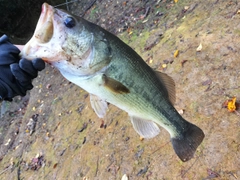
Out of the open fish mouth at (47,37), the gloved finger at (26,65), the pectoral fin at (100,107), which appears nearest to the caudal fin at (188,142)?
the pectoral fin at (100,107)

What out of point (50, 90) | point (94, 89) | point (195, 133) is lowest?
point (50, 90)

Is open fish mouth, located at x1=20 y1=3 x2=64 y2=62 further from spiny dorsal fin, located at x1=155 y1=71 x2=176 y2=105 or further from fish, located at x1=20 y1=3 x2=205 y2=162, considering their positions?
spiny dorsal fin, located at x1=155 y1=71 x2=176 y2=105

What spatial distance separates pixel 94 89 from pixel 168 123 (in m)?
0.77

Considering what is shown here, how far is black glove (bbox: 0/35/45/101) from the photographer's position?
7.36ft

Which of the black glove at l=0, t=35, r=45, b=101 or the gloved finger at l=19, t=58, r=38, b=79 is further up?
the gloved finger at l=19, t=58, r=38, b=79

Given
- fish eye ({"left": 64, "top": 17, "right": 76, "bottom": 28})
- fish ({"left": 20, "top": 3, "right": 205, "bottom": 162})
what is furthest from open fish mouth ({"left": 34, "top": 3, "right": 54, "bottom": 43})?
fish eye ({"left": 64, "top": 17, "right": 76, "bottom": 28})

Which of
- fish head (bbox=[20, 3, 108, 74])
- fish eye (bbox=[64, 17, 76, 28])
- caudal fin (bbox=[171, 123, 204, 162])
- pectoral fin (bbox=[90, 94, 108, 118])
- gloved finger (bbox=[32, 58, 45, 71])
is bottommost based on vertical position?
caudal fin (bbox=[171, 123, 204, 162])

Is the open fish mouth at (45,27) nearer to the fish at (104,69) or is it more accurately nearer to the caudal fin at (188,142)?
the fish at (104,69)

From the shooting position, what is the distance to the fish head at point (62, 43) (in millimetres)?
2094

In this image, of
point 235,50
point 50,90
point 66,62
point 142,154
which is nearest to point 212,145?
point 142,154

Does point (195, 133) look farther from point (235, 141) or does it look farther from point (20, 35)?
point (20, 35)

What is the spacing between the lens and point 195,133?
2559mm

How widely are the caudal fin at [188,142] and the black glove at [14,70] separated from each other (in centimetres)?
141

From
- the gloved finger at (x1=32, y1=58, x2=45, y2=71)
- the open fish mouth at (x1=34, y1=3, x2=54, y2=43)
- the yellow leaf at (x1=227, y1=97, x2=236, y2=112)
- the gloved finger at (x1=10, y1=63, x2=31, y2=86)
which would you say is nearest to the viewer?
the open fish mouth at (x1=34, y1=3, x2=54, y2=43)
